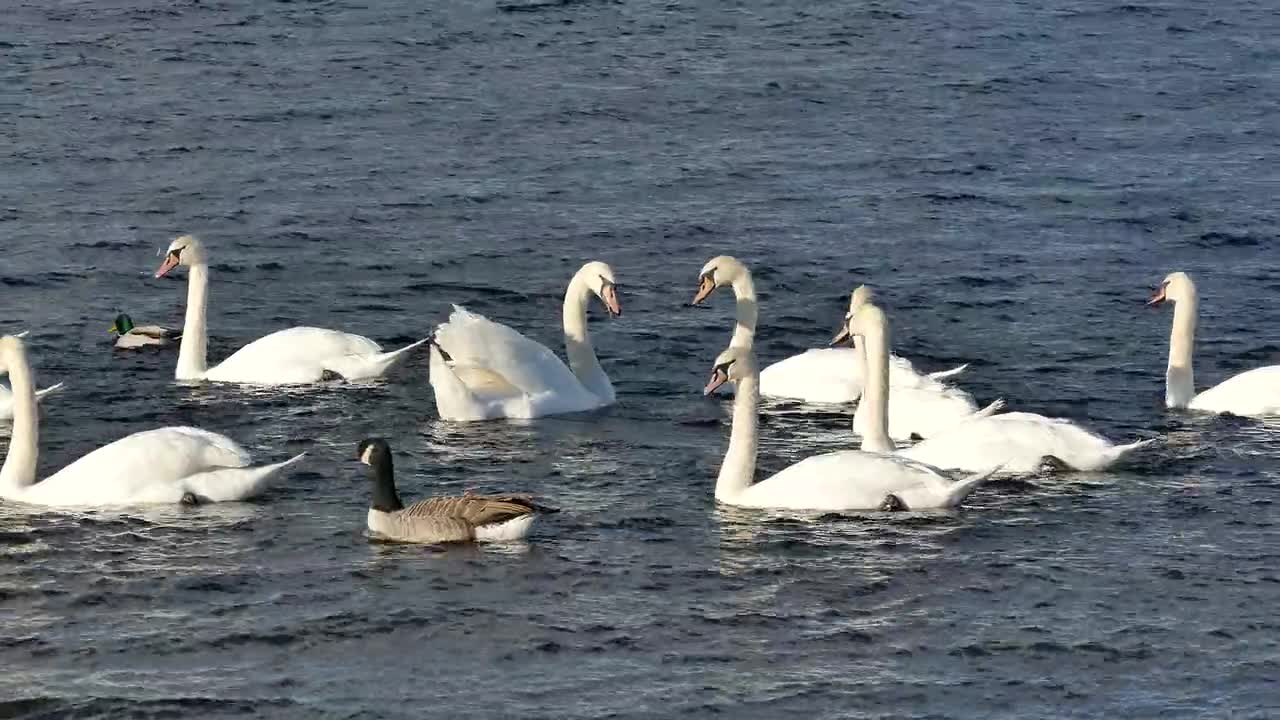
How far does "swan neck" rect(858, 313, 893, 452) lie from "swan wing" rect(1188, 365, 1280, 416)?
2.95 m

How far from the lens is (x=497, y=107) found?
1185 inches

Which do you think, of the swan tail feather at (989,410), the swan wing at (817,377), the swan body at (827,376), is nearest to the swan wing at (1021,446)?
the swan tail feather at (989,410)

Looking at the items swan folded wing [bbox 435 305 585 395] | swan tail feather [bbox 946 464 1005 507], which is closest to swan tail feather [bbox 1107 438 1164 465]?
swan tail feather [bbox 946 464 1005 507]

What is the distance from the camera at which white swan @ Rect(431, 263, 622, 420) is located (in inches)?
745

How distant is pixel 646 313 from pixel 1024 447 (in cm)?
611

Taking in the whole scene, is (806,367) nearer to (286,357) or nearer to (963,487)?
(963,487)

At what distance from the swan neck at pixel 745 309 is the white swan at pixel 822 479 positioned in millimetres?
3092

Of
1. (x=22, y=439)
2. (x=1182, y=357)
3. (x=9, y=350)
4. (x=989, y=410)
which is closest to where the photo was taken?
(x=22, y=439)

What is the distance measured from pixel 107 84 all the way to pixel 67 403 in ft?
41.1

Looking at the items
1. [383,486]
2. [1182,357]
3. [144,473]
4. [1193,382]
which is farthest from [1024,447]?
[144,473]

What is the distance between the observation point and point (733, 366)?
657 inches

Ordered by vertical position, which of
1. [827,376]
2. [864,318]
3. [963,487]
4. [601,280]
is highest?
[601,280]

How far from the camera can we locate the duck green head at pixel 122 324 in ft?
68.9

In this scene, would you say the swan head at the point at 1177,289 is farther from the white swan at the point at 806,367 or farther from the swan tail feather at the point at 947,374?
the white swan at the point at 806,367
